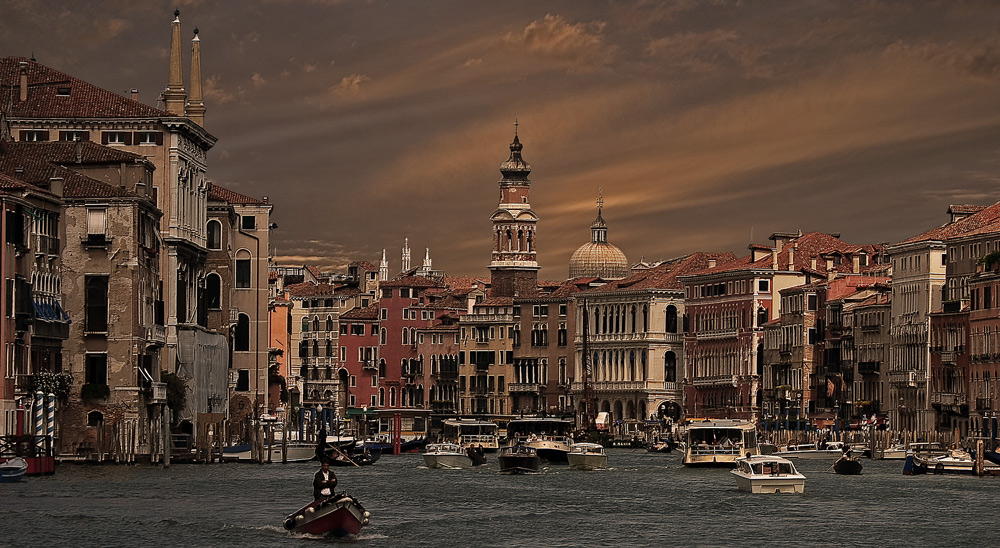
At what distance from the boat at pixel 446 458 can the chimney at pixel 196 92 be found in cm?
1773

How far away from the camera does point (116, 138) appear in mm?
85938

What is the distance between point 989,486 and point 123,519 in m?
29.4

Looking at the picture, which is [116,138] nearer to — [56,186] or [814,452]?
[56,186]

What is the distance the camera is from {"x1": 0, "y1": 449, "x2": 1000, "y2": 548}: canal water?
50312 mm

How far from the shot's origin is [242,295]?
9931 centimetres

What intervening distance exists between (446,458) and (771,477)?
A: 22121mm

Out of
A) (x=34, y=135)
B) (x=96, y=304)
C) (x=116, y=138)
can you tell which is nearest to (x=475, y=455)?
(x=116, y=138)

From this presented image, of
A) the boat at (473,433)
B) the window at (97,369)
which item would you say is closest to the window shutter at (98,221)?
the window at (97,369)

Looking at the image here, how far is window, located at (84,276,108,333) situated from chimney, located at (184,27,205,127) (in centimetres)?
2157

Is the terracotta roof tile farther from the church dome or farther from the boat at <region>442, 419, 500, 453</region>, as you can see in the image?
the church dome

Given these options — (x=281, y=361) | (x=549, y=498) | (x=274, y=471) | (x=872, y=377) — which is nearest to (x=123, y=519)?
(x=549, y=498)

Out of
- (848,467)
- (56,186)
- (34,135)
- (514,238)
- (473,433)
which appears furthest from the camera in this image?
(514,238)

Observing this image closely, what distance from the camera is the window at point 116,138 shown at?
85.6m

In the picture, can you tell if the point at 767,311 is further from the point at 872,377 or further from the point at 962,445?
the point at 962,445
